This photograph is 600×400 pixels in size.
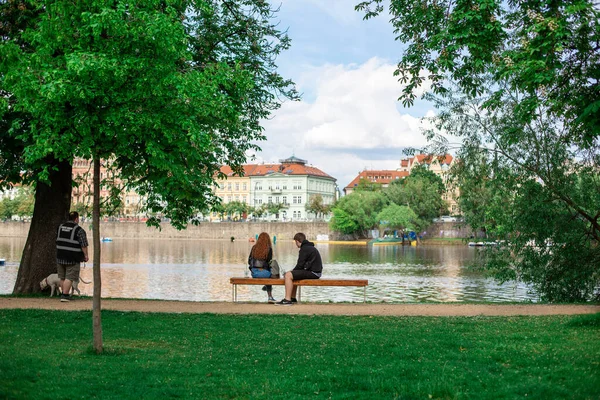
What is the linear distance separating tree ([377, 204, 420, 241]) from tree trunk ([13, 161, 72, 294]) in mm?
87087

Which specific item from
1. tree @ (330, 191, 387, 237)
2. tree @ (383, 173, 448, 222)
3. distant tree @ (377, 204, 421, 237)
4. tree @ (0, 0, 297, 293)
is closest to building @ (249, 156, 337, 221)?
tree @ (330, 191, 387, 237)

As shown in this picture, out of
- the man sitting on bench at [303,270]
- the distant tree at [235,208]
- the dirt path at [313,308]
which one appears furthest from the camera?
the distant tree at [235,208]

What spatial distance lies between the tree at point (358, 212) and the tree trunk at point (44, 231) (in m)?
→ 95.3

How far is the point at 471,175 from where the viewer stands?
907 inches

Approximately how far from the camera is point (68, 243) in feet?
54.2

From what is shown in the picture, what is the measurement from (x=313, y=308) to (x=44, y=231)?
7637mm

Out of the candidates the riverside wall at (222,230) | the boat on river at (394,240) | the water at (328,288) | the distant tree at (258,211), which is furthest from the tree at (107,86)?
the distant tree at (258,211)

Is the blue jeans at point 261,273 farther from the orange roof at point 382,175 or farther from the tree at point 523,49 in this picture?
the orange roof at point 382,175

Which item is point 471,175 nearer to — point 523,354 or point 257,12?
point 257,12

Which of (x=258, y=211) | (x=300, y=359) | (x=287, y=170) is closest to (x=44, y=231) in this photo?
(x=300, y=359)

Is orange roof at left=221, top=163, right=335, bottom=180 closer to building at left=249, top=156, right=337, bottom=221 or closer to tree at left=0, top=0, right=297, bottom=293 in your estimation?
building at left=249, top=156, right=337, bottom=221

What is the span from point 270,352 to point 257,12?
12.6 m

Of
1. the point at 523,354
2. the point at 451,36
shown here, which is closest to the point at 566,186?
the point at 451,36

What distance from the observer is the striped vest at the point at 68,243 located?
54.0 ft
